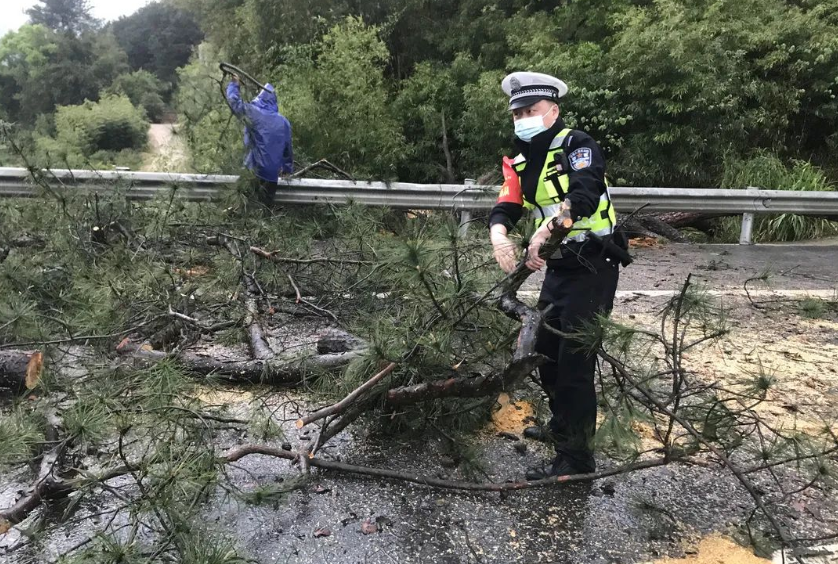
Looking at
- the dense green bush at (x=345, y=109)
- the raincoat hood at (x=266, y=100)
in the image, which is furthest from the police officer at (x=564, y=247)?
the dense green bush at (x=345, y=109)

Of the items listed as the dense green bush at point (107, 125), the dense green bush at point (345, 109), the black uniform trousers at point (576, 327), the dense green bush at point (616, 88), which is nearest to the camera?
the black uniform trousers at point (576, 327)

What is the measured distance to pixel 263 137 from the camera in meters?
5.79

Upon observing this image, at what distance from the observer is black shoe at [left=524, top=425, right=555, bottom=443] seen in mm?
2847

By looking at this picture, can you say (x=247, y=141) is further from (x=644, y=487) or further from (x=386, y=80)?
(x=386, y=80)

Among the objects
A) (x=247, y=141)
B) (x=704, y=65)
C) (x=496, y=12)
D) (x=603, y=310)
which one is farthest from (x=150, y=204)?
(x=496, y=12)

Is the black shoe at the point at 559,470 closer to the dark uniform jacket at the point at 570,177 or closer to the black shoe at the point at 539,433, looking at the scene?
the black shoe at the point at 539,433

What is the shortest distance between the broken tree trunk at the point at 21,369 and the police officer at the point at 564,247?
2452 mm

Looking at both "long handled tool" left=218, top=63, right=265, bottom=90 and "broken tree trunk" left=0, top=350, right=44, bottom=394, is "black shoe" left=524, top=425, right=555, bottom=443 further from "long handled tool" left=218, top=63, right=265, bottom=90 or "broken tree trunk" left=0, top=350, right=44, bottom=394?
"long handled tool" left=218, top=63, right=265, bottom=90

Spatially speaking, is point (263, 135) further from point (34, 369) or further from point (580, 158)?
point (580, 158)

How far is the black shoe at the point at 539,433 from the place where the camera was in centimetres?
285

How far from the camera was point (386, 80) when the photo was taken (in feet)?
43.9

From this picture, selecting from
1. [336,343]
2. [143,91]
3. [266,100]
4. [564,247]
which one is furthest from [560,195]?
[143,91]

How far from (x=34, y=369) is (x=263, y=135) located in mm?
3248

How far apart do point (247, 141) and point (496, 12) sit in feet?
32.4
